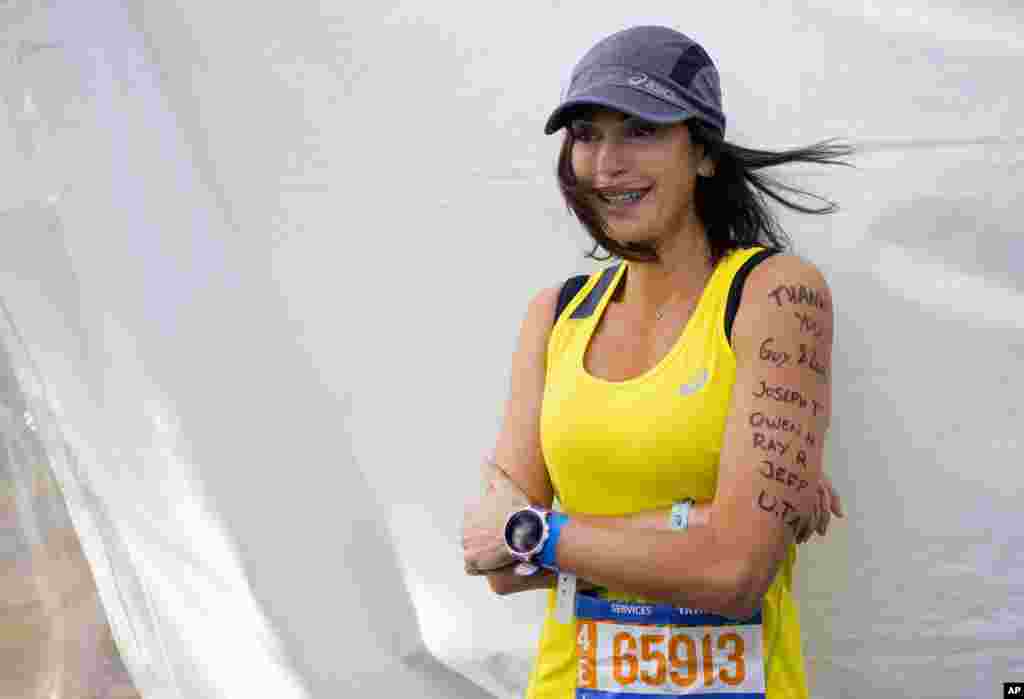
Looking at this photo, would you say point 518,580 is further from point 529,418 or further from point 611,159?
point 611,159

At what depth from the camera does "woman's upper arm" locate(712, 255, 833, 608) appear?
5.19 feet

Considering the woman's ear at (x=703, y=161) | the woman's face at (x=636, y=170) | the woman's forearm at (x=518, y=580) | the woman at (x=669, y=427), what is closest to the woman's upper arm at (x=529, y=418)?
the woman at (x=669, y=427)

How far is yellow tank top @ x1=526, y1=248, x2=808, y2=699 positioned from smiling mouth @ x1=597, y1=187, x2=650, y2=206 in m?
0.16

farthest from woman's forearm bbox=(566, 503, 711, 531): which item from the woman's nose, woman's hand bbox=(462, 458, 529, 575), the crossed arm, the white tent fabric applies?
the white tent fabric

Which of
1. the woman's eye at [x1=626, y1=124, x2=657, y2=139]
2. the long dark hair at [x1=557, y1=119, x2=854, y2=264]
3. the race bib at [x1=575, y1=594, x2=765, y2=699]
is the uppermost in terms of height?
the woman's eye at [x1=626, y1=124, x2=657, y2=139]

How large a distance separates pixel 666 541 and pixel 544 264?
0.95 m

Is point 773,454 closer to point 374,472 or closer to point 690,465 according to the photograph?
point 690,465

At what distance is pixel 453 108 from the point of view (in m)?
2.43

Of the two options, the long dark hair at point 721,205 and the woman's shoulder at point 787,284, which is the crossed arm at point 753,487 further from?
the long dark hair at point 721,205

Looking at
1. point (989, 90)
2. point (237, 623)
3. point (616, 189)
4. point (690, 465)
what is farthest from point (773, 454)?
point (237, 623)

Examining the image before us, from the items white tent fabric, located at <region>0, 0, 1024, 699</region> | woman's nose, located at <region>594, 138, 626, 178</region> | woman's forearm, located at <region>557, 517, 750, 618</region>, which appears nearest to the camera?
woman's forearm, located at <region>557, 517, 750, 618</region>

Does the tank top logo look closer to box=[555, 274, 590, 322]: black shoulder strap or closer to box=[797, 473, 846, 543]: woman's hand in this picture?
box=[797, 473, 846, 543]: woman's hand

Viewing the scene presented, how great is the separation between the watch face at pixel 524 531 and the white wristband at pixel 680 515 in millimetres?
189

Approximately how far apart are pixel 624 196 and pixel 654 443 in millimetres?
Result: 403
